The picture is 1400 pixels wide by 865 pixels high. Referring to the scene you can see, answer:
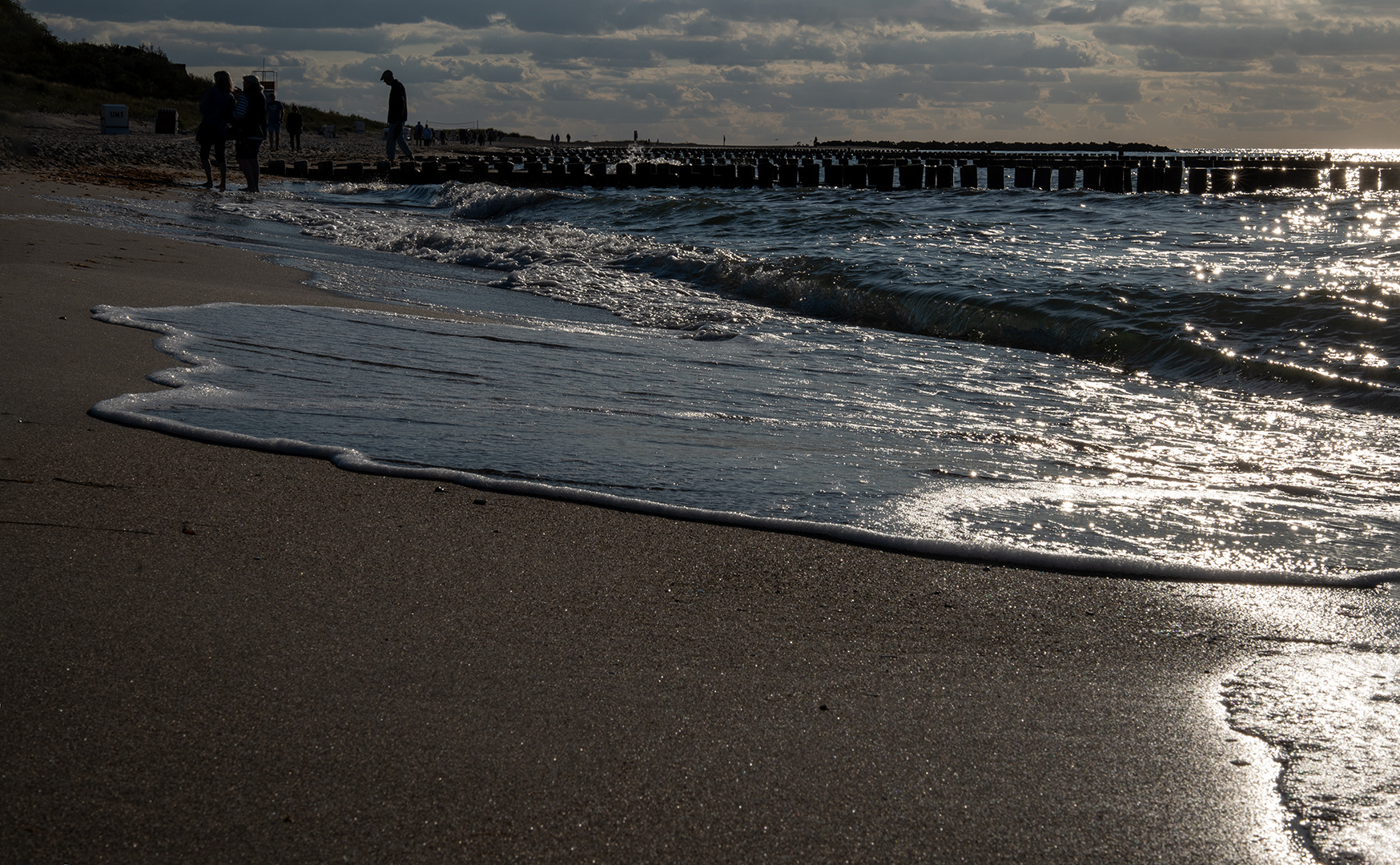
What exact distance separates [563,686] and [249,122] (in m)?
14.8

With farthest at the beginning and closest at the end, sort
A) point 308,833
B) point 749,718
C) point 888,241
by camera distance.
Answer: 1. point 888,241
2. point 749,718
3. point 308,833

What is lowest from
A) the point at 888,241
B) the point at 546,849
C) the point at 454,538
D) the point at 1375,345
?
the point at 546,849

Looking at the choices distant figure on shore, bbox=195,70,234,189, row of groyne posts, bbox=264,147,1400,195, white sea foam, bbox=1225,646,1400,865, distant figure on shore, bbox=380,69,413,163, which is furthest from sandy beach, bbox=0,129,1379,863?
row of groyne posts, bbox=264,147,1400,195

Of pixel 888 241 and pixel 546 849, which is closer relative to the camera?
pixel 546 849

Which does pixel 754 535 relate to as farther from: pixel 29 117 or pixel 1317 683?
pixel 29 117

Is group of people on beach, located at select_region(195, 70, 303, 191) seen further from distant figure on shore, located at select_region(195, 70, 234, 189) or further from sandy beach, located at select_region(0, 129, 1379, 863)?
sandy beach, located at select_region(0, 129, 1379, 863)

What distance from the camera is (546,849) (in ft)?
4.07

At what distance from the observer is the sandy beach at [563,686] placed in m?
1.28

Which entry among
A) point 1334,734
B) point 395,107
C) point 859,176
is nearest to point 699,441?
point 1334,734

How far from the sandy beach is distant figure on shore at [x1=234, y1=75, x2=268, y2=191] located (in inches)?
Result: 515

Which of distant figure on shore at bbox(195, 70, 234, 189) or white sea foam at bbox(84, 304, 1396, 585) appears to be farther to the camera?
distant figure on shore at bbox(195, 70, 234, 189)

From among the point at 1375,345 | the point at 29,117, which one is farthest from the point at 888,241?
the point at 29,117

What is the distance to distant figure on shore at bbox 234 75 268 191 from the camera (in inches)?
548

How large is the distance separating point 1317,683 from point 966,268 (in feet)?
21.9
